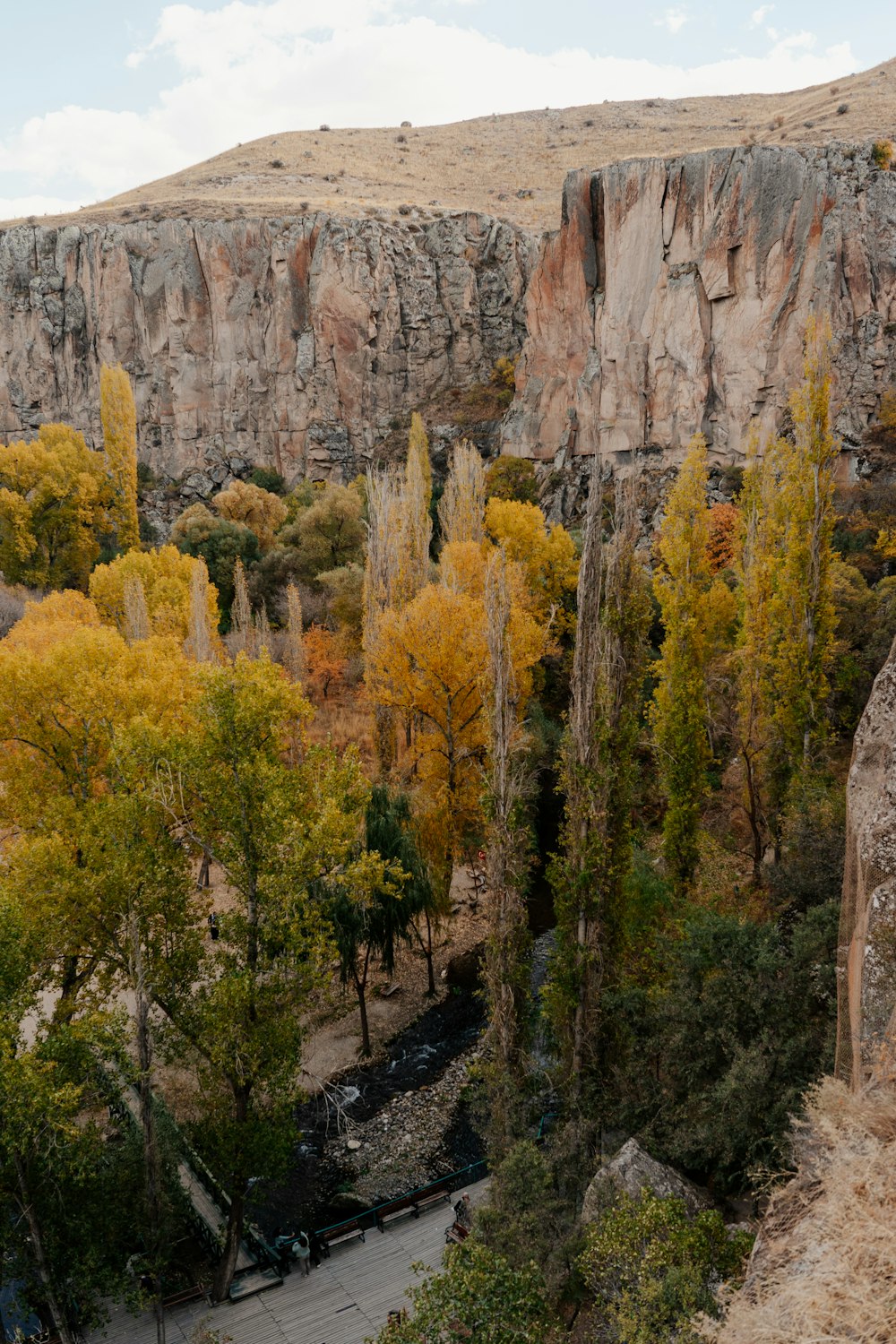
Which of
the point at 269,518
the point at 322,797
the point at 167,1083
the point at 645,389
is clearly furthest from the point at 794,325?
the point at 167,1083

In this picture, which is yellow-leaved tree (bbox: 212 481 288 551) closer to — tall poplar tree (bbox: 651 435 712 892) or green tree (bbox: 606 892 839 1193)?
tall poplar tree (bbox: 651 435 712 892)

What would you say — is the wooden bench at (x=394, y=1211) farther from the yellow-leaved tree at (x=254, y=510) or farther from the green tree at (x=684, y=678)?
the yellow-leaved tree at (x=254, y=510)

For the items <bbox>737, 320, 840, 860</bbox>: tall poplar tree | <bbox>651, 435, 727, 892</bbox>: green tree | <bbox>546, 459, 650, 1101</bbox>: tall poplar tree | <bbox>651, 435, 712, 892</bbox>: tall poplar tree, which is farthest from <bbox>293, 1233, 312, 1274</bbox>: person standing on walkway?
<bbox>737, 320, 840, 860</bbox>: tall poplar tree

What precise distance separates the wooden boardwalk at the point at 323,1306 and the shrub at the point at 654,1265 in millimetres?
3008

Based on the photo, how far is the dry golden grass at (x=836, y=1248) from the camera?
13.0ft

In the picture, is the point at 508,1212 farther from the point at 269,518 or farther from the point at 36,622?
the point at 269,518

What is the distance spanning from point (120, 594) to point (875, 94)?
185ft

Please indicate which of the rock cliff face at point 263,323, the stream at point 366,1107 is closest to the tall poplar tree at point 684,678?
the stream at point 366,1107

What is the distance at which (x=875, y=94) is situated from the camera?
54.4 metres

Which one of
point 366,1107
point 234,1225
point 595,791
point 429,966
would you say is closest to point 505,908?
point 595,791

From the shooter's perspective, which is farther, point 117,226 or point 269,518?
point 117,226

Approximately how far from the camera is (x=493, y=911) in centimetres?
1223

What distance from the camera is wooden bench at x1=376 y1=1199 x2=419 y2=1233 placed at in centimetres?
1232

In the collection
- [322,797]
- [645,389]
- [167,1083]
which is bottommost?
[167,1083]
